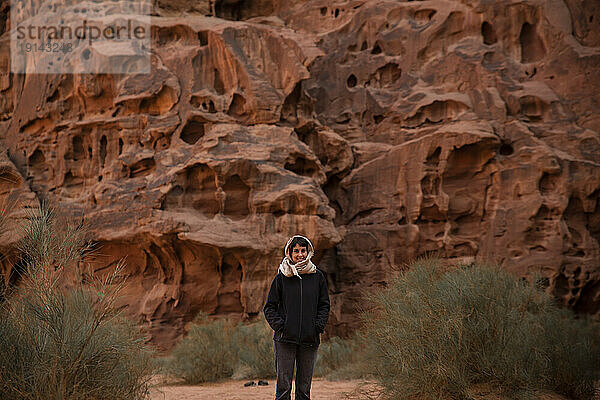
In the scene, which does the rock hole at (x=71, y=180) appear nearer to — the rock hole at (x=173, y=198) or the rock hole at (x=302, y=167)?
the rock hole at (x=173, y=198)

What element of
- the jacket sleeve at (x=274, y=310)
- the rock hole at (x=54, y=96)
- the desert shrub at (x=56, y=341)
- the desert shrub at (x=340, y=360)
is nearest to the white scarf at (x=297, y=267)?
the jacket sleeve at (x=274, y=310)

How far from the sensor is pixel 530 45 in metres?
22.2

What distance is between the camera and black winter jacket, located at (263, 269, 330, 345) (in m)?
5.35

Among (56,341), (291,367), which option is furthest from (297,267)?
(56,341)

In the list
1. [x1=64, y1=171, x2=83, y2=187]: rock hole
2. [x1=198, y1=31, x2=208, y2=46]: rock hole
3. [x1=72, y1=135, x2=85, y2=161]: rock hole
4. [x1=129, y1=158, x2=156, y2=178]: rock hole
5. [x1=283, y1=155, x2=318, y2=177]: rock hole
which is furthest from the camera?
[x1=198, y1=31, x2=208, y2=46]: rock hole

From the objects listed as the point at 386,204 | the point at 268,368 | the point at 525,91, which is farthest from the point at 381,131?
the point at 268,368

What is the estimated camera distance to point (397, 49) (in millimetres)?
23141

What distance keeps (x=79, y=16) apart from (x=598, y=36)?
57.4ft

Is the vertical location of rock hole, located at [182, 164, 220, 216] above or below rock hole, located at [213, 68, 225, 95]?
below

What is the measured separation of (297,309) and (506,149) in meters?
16.5

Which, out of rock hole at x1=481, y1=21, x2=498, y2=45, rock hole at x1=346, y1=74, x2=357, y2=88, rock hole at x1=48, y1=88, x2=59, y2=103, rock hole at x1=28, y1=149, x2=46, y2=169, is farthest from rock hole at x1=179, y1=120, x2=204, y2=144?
rock hole at x1=481, y1=21, x2=498, y2=45

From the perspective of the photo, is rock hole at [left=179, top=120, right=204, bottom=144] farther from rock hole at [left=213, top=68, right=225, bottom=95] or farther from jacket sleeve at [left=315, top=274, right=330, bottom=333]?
jacket sleeve at [left=315, top=274, right=330, bottom=333]

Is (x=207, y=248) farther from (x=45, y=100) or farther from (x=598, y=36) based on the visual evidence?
(x=598, y=36)

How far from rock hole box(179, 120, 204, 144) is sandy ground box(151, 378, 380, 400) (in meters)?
7.94
